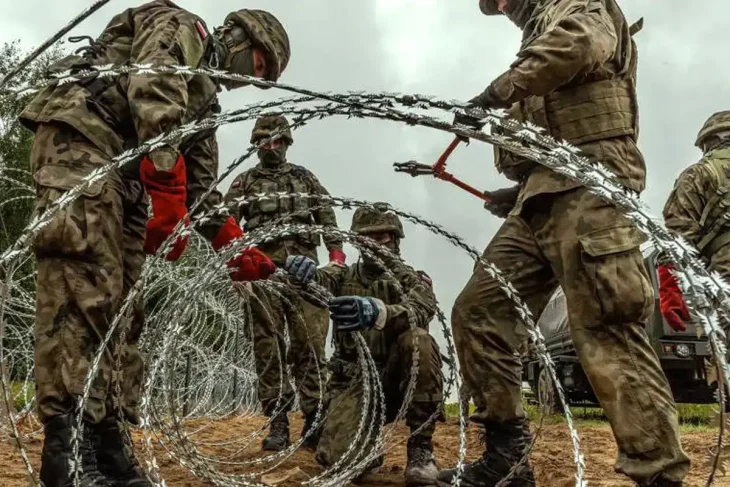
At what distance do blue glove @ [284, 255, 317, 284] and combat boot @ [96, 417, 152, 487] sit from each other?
45.2 inches

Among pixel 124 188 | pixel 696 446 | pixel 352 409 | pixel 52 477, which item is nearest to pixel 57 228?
pixel 124 188

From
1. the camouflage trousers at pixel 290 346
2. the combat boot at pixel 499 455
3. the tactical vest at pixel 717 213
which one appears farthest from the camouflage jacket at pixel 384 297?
the tactical vest at pixel 717 213

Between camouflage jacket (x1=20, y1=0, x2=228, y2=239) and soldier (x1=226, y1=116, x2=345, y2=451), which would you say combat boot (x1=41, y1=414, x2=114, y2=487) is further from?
soldier (x1=226, y1=116, x2=345, y2=451)

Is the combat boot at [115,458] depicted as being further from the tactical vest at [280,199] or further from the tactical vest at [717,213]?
the tactical vest at [717,213]

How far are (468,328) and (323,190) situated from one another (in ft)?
10.3

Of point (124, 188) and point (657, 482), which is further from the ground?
point (124, 188)

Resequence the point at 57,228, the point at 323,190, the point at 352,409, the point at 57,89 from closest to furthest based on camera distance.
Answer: the point at 57,228
the point at 57,89
the point at 352,409
the point at 323,190

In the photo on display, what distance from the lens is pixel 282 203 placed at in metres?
5.66

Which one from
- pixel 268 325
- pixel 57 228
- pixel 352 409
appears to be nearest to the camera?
pixel 57 228

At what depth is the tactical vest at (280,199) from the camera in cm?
564

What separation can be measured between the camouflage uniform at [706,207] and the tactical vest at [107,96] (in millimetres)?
3485

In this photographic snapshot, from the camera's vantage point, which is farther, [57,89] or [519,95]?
[57,89]

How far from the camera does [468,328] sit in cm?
300

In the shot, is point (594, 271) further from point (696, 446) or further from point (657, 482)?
point (696, 446)
